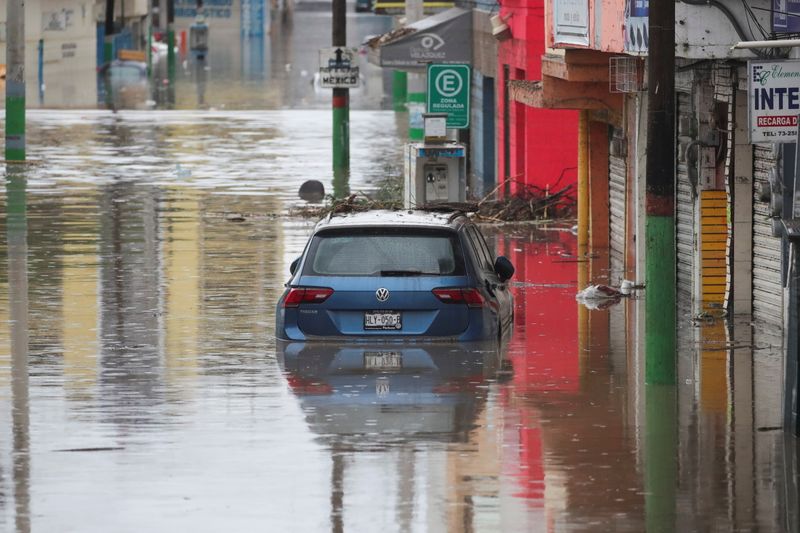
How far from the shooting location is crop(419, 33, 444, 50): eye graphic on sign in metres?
34.7

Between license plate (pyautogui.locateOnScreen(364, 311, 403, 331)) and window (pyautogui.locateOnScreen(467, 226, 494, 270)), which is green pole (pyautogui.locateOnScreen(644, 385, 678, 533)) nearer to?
license plate (pyautogui.locateOnScreen(364, 311, 403, 331))

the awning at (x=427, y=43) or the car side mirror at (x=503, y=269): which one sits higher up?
the awning at (x=427, y=43)

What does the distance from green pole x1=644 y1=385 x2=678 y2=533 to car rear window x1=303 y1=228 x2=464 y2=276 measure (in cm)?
234

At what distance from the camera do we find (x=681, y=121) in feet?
65.0

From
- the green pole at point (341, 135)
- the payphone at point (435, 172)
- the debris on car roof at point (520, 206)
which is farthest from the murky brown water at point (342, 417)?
the green pole at point (341, 135)

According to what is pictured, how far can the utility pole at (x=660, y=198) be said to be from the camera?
13.4 meters

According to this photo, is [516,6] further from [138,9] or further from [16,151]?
[138,9]

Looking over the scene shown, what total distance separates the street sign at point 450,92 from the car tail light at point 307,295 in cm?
1063

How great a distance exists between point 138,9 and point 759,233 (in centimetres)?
7778

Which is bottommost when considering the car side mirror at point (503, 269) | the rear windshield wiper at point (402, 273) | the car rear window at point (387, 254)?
the car side mirror at point (503, 269)

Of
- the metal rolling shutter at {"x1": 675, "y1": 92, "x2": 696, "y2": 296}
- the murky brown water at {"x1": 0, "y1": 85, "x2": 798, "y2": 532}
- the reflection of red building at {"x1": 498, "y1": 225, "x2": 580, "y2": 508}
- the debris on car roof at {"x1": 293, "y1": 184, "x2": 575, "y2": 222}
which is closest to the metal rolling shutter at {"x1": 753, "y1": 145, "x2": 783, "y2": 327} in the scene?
the murky brown water at {"x1": 0, "y1": 85, "x2": 798, "y2": 532}

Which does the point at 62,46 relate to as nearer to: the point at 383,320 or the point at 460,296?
the point at 383,320

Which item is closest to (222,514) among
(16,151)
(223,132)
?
(16,151)

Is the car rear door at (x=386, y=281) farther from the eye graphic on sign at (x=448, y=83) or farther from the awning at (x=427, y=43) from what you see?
the awning at (x=427, y=43)
